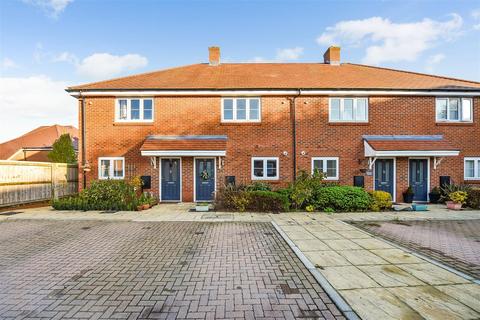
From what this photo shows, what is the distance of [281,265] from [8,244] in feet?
24.2

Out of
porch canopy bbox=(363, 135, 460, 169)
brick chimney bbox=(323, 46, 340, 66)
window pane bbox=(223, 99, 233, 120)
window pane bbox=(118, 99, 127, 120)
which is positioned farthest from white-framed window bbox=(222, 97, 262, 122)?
brick chimney bbox=(323, 46, 340, 66)

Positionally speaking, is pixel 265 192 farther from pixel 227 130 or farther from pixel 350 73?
pixel 350 73

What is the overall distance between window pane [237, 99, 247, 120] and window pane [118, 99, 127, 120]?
6349mm

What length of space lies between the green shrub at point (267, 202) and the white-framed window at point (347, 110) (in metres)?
5.86

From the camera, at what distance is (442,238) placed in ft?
24.0

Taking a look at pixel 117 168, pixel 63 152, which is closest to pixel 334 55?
pixel 117 168

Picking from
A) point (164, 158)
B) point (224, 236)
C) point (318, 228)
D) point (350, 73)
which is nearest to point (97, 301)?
point (224, 236)

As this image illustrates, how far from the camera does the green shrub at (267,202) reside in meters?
11.0

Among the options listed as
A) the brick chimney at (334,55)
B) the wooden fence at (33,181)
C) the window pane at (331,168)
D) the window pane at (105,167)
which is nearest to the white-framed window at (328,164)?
the window pane at (331,168)

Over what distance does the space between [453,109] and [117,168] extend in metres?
19.2

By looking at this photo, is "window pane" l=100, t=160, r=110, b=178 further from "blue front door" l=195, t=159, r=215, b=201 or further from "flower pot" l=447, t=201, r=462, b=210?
"flower pot" l=447, t=201, r=462, b=210

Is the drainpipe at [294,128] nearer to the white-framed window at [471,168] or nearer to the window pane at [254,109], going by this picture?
the window pane at [254,109]

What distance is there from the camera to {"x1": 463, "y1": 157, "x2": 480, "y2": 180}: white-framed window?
1374cm

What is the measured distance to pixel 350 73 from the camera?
15883mm
